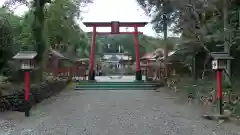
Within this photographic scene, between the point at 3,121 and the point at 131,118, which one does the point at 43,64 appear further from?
the point at 131,118

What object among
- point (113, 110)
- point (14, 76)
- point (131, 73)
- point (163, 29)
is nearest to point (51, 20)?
point (163, 29)

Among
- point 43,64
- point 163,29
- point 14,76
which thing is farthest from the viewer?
point 163,29

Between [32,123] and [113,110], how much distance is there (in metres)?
2.79

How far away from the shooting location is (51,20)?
21625 millimetres

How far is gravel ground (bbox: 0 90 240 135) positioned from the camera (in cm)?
691

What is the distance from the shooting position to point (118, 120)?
8078mm

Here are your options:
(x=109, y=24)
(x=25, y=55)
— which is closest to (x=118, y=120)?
(x=25, y=55)

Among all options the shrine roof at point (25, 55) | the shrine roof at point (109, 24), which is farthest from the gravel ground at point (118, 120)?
the shrine roof at point (109, 24)

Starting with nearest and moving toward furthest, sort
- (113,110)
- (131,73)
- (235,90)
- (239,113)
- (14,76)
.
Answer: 1. (239,113)
2. (113,110)
3. (235,90)
4. (14,76)
5. (131,73)

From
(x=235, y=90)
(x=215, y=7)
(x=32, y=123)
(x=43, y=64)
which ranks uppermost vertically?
(x=215, y=7)

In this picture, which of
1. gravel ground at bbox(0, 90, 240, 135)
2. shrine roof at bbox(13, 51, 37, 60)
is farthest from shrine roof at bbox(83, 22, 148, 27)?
shrine roof at bbox(13, 51, 37, 60)

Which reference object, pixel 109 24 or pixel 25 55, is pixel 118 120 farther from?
pixel 109 24

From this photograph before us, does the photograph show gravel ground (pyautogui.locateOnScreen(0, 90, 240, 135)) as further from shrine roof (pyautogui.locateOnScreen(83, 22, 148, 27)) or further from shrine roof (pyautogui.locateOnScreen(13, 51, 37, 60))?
shrine roof (pyautogui.locateOnScreen(83, 22, 148, 27))

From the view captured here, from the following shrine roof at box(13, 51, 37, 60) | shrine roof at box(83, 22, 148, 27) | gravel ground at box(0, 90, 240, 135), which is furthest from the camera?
shrine roof at box(83, 22, 148, 27)
